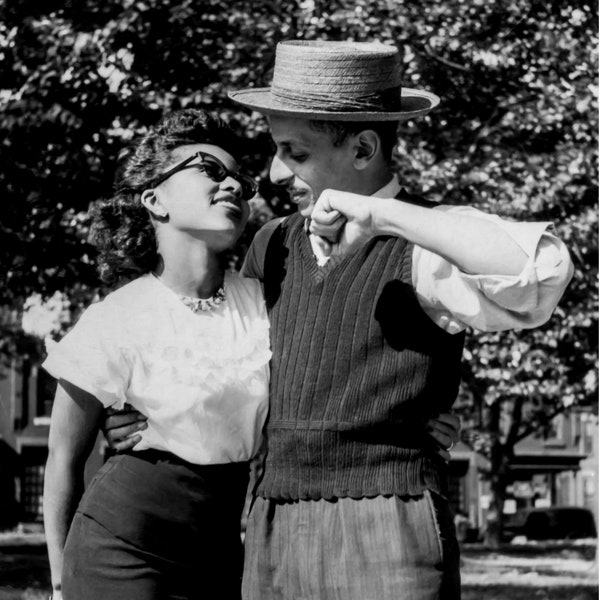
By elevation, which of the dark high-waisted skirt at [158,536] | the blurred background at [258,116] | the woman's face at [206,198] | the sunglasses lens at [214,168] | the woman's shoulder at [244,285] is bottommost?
the dark high-waisted skirt at [158,536]

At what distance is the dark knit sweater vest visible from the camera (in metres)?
3.12

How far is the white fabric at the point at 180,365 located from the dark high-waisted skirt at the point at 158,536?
0.07m

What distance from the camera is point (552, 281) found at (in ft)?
9.61

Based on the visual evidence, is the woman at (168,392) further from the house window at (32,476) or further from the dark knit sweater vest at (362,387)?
the house window at (32,476)

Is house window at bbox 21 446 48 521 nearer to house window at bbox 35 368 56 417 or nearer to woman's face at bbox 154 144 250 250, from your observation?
house window at bbox 35 368 56 417

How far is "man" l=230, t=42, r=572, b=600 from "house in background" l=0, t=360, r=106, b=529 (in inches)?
1609

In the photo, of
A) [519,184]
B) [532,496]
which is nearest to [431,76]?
[519,184]

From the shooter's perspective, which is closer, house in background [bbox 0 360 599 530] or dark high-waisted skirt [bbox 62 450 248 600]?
dark high-waisted skirt [bbox 62 450 248 600]

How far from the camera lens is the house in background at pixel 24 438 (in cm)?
A: 4378

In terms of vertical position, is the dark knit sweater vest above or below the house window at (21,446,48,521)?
above

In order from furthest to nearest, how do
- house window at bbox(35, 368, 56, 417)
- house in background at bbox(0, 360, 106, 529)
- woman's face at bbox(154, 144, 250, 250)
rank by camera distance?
house window at bbox(35, 368, 56, 417) < house in background at bbox(0, 360, 106, 529) < woman's face at bbox(154, 144, 250, 250)

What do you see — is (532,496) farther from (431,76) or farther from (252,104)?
(252,104)

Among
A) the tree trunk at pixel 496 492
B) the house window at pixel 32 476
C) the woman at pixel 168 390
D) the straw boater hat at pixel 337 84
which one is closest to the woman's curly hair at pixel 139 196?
the woman at pixel 168 390

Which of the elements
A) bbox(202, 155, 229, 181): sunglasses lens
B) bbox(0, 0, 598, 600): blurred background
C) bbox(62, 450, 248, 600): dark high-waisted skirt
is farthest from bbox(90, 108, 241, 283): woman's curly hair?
bbox(0, 0, 598, 600): blurred background
